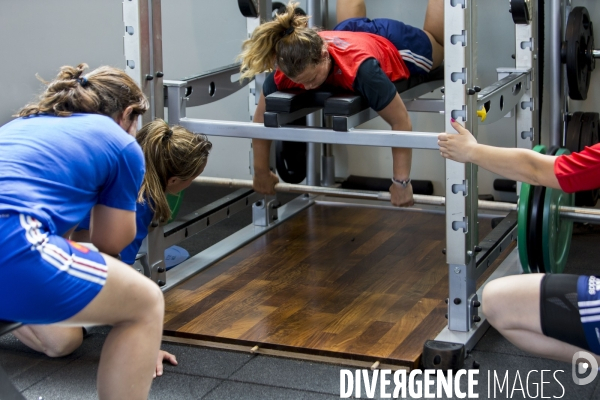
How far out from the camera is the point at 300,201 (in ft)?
13.8

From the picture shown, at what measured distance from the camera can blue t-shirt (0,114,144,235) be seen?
171 centimetres

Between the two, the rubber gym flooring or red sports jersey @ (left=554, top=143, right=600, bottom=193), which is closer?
red sports jersey @ (left=554, top=143, right=600, bottom=193)

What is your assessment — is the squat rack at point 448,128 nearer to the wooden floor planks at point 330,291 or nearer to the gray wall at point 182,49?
the wooden floor planks at point 330,291

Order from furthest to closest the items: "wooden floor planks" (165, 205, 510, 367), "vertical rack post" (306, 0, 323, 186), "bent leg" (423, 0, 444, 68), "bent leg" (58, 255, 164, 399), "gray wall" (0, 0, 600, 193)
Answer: "gray wall" (0, 0, 600, 193)
"vertical rack post" (306, 0, 323, 186)
"bent leg" (423, 0, 444, 68)
"wooden floor planks" (165, 205, 510, 367)
"bent leg" (58, 255, 164, 399)

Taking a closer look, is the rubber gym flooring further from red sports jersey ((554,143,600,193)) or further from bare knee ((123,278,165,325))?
red sports jersey ((554,143,600,193))

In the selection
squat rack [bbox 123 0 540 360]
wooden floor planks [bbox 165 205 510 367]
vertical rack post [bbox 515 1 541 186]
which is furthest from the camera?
vertical rack post [bbox 515 1 541 186]

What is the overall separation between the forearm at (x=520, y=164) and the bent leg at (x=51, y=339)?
137 cm

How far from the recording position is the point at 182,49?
4.74 m

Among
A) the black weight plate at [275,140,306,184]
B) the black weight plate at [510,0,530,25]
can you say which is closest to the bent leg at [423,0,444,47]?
the black weight plate at [510,0,530,25]

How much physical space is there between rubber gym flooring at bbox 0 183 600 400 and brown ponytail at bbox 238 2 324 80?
0.99 meters

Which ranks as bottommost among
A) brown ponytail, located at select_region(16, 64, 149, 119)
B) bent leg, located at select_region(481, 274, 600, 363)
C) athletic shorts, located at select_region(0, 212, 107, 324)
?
bent leg, located at select_region(481, 274, 600, 363)

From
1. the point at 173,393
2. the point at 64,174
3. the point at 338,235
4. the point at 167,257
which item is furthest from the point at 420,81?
the point at 64,174

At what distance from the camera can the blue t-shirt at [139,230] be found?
270cm

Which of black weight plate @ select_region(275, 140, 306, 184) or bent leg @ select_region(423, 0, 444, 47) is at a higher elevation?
bent leg @ select_region(423, 0, 444, 47)
